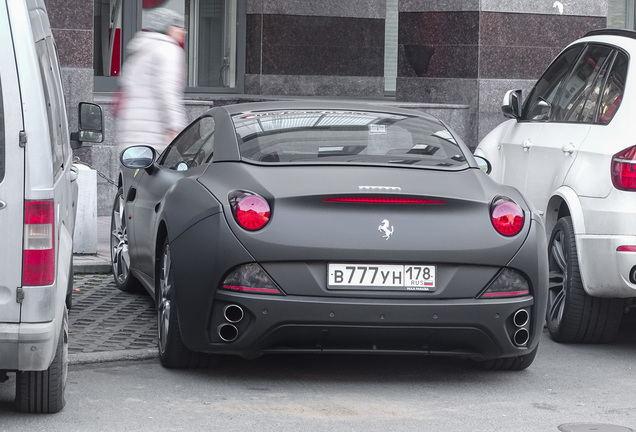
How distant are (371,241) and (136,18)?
12967 mm

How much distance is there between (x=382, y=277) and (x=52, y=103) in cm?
171

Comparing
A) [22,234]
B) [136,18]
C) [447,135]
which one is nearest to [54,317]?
[22,234]

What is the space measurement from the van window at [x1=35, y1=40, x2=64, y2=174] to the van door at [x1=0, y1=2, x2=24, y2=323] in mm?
202

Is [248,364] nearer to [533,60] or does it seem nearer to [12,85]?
[12,85]

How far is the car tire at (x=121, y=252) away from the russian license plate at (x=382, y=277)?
2985mm

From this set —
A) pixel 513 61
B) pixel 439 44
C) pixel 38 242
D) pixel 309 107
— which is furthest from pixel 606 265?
pixel 439 44

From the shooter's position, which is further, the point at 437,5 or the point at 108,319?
the point at 437,5

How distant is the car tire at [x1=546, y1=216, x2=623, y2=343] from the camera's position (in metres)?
7.56

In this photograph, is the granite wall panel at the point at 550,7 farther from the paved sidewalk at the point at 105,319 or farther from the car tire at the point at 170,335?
the car tire at the point at 170,335

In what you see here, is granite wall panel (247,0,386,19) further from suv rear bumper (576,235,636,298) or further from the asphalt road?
the asphalt road

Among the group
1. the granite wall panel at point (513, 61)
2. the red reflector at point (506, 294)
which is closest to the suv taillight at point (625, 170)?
the red reflector at point (506, 294)

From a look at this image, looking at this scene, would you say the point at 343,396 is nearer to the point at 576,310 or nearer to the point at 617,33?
the point at 576,310

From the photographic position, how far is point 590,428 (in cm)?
570

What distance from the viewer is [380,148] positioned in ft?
22.3
